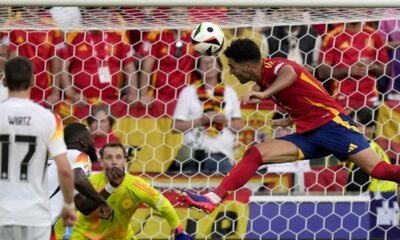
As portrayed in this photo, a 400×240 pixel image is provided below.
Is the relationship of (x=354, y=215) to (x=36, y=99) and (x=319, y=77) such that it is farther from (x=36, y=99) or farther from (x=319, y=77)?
(x=36, y=99)

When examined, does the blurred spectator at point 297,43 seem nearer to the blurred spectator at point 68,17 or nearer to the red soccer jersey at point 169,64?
the red soccer jersey at point 169,64

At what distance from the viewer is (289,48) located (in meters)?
11.5

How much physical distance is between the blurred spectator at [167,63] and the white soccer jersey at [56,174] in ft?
8.34

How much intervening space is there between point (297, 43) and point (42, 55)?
223 centimetres

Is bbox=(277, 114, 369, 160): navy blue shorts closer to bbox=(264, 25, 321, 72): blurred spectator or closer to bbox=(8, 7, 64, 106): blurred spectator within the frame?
bbox=(264, 25, 321, 72): blurred spectator

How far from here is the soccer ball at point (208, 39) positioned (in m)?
8.91

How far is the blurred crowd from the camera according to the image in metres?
11.1

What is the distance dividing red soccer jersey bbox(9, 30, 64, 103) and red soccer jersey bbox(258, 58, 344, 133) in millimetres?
2844

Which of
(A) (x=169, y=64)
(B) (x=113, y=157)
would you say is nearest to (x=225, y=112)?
(A) (x=169, y=64)

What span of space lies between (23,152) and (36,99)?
3.95m

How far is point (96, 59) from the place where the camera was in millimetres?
11227

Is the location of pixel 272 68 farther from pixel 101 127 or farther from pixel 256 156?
pixel 101 127

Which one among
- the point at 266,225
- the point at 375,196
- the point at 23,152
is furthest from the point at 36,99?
the point at 23,152

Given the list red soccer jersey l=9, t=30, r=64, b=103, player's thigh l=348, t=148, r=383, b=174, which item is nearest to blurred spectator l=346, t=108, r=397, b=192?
player's thigh l=348, t=148, r=383, b=174
